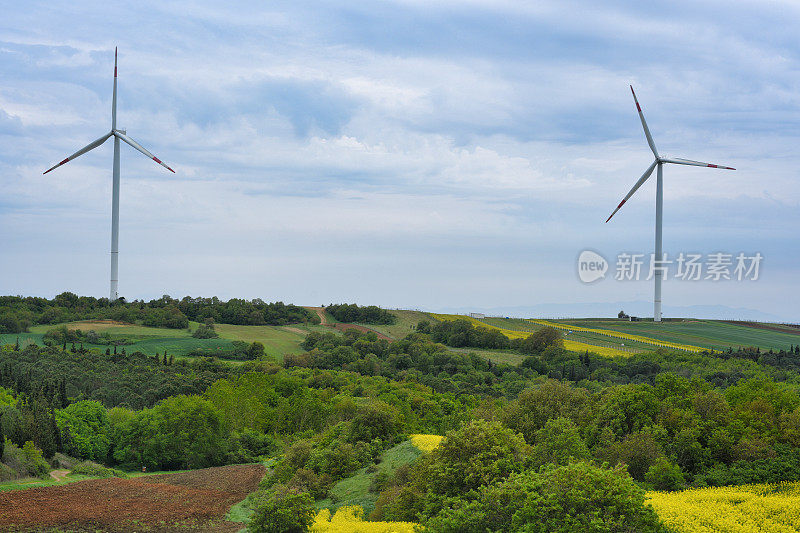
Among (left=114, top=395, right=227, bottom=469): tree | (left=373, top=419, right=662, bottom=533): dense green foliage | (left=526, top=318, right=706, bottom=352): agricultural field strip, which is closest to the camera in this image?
(left=373, top=419, right=662, bottom=533): dense green foliage

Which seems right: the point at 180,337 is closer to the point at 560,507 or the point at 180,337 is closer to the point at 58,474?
the point at 58,474

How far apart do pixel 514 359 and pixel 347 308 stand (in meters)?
54.8

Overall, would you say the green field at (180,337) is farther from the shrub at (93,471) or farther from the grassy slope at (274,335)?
the shrub at (93,471)

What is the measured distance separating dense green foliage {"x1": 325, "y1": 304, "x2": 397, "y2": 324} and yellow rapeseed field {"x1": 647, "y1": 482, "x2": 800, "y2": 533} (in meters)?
142

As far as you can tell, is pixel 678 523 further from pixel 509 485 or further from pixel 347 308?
pixel 347 308

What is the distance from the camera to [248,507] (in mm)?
48656

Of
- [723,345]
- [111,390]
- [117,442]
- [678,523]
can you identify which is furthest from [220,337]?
[678,523]

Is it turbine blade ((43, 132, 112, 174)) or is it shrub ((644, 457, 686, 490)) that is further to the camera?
turbine blade ((43, 132, 112, 174))

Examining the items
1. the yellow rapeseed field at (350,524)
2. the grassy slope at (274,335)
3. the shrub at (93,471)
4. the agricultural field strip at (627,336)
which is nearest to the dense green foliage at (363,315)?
the grassy slope at (274,335)

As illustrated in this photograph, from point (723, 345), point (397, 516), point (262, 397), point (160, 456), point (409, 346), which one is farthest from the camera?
point (409, 346)

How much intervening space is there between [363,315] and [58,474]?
114170mm

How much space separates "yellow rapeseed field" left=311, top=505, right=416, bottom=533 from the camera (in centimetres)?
3219

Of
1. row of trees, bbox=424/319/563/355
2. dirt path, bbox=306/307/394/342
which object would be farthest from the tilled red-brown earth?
dirt path, bbox=306/307/394/342

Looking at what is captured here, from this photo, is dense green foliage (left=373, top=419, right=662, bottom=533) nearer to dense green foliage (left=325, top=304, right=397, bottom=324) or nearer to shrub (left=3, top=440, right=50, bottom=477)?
shrub (left=3, top=440, right=50, bottom=477)
